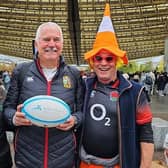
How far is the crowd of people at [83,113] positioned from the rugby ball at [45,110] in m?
0.14

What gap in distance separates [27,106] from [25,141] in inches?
14.2

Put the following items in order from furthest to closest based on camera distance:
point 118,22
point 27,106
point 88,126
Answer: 1. point 118,22
2. point 88,126
3. point 27,106

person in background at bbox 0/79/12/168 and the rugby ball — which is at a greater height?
the rugby ball

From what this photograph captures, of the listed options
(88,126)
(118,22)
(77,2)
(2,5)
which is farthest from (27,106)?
(118,22)

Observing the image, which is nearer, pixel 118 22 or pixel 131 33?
pixel 118 22

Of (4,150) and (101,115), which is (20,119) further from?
(101,115)

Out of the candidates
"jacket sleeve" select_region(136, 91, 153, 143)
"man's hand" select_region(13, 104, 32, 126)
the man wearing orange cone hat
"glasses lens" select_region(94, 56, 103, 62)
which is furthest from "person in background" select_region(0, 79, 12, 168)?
"jacket sleeve" select_region(136, 91, 153, 143)

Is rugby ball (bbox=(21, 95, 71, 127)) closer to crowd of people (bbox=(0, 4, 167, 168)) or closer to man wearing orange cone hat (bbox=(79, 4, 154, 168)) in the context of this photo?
crowd of people (bbox=(0, 4, 167, 168))

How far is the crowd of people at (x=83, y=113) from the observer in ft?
9.00

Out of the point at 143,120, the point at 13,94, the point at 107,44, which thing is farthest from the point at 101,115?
the point at 13,94

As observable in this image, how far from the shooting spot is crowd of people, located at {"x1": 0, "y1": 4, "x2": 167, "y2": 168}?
2742 mm

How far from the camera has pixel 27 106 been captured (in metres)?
2.53

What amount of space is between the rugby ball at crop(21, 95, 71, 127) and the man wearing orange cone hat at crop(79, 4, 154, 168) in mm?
396

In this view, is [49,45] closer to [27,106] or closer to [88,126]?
[27,106]
